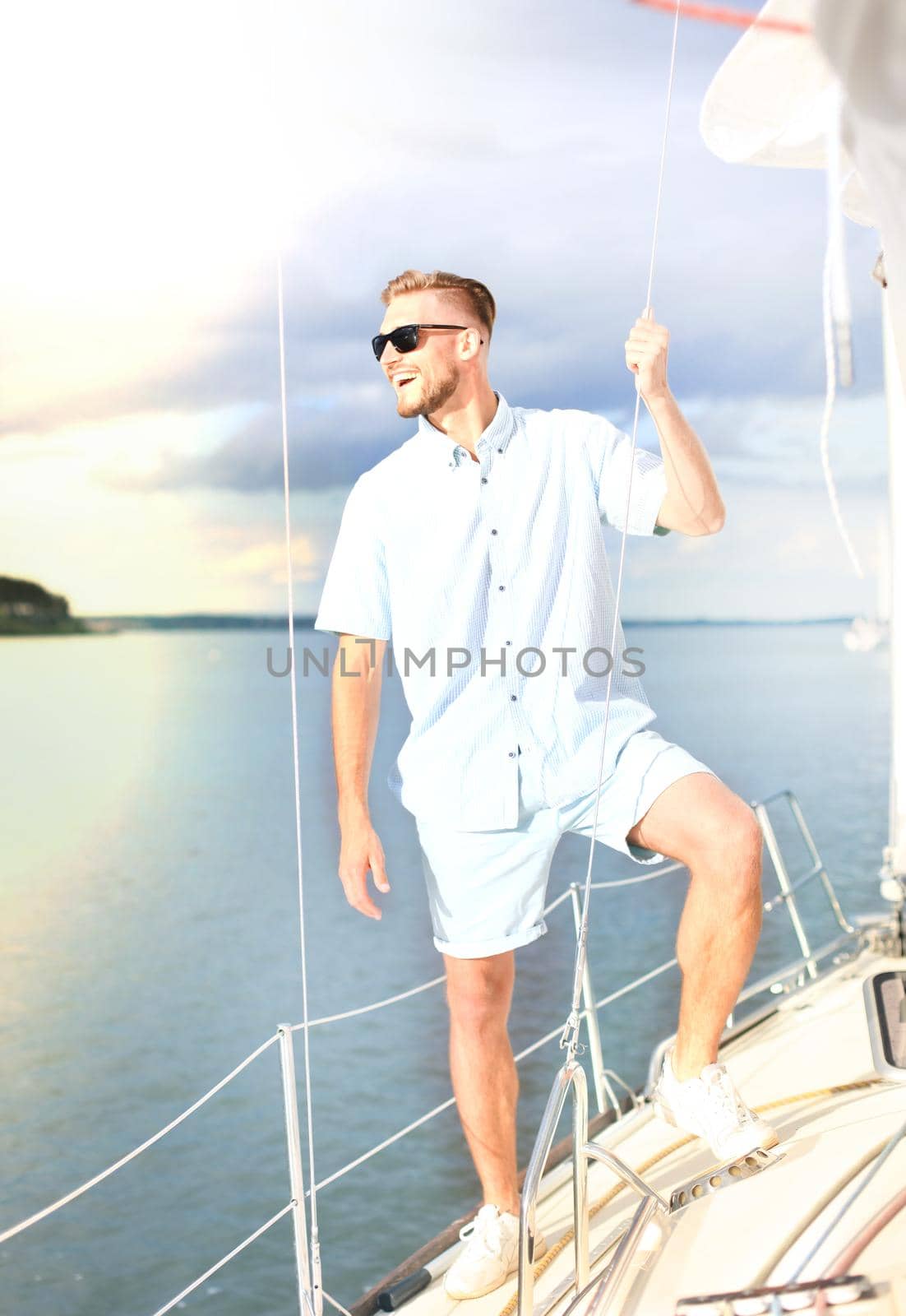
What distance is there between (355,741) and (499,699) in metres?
0.20

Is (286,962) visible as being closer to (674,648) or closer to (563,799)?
(563,799)

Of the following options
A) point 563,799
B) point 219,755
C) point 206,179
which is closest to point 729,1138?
point 563,799

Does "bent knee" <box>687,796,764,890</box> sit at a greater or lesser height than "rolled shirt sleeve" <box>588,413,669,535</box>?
lesser

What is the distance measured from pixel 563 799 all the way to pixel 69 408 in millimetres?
18628

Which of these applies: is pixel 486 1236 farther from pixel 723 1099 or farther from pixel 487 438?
pixel 487 438

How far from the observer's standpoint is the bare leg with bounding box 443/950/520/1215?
1.67 m

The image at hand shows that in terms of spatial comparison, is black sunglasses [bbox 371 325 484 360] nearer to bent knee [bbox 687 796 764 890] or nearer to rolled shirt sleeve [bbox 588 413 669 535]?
rolled shirt sleeve [bbox 588 413 669 535]

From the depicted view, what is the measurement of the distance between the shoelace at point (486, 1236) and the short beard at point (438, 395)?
1015 mm

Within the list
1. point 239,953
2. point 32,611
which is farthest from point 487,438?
point 32,611

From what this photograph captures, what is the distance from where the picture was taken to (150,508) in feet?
68.6

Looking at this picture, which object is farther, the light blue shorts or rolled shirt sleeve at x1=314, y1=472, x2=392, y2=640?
rolled shirt sleeve at x1=314, y1=472, x2=392, y2=640

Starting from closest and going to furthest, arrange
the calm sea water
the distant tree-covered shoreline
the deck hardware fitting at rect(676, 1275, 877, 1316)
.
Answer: the deck hardware fitting at rect(676, 1275, 877, 1316)
the calm sea water
the distant tree-covered shoreline

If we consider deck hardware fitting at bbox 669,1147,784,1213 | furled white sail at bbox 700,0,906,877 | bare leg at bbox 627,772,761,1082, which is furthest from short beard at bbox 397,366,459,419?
deck hardware fitting at bbox 669,1147,784,1213

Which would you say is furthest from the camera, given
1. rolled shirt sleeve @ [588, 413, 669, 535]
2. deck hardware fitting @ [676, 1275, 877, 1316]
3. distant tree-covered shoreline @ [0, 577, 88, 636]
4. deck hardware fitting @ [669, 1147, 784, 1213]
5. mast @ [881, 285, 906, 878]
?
distant tree-covered shoreline @ [0, 577, 88, 636]
